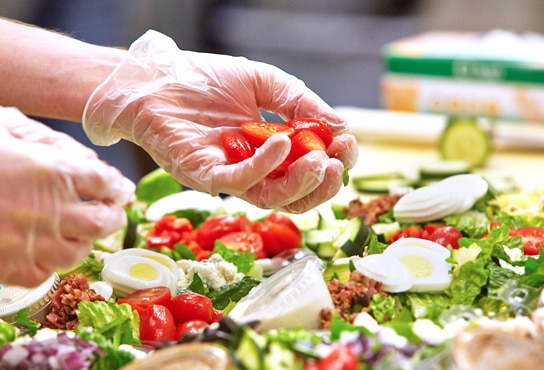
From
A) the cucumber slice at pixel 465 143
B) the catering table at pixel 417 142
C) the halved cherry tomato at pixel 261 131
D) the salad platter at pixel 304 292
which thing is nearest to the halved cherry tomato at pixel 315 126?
the halved cherry tomato at pixel 261 131

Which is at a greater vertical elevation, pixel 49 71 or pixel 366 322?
pixel 49 71

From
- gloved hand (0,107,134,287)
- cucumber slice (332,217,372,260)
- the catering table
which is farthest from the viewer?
the catering table

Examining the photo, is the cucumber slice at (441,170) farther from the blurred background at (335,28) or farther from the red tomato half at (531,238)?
the blurred background at (335,28)

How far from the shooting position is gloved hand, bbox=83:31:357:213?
256cm

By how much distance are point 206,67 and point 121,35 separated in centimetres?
290

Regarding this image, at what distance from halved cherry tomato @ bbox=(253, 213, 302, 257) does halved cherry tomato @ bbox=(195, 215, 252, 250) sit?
0.21 feet

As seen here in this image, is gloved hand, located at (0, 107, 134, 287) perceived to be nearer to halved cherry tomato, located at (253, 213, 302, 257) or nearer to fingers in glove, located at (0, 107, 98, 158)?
fingers in glove, located at (0, 107, 98, 158)

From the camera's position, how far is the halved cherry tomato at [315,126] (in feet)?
8.55

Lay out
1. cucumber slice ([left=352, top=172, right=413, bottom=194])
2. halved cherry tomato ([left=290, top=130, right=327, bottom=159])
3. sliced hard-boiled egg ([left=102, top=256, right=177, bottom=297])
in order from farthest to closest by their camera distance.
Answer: cucumber slice ([left=352, top=172, right=413, bottom=194]), sliced hard-boiled egg ([left=102, top=256, right=177, bottom=297]), halved cherry tomato ([left=290, top=130, right=327, bottom=159])

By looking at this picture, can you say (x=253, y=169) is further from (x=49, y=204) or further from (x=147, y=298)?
(x=49, y=204)

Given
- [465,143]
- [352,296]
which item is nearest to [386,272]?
[352,296]

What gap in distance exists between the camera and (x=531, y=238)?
279cm

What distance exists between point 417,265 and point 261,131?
1.99ft

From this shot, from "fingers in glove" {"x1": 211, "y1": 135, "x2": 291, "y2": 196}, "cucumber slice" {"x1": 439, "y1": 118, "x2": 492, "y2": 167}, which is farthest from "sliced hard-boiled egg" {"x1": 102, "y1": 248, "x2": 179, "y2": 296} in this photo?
"cucumber slice" {"x1": 439, "y1": 118, "x2": 492, "y2": 167}
